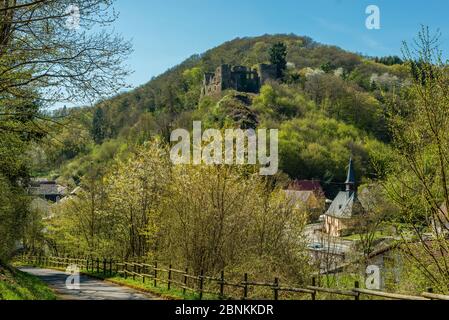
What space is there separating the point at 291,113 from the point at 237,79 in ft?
67.0

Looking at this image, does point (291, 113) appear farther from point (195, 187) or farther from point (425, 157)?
point (425, 157)

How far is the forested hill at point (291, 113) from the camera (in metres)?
87.5

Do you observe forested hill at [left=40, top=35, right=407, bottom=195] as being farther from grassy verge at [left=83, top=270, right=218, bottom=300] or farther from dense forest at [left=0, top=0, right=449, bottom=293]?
grassy verge at [left=83, top=270, right=218, bottom=300]

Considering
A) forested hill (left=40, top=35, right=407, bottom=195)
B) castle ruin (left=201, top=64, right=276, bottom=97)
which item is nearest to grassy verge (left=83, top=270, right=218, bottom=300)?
forested hill (left=40, top=35, right=407, bottom=195)

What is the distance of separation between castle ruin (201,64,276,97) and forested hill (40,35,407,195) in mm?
4311

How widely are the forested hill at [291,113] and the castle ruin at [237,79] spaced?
4311mm

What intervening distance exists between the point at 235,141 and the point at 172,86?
117300mm

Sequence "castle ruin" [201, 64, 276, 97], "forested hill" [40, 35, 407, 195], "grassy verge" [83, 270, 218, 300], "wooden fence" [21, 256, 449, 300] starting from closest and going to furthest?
"wooden fence" [21, 256, 449, 300] → "grassy verge" [83, 270, 218, 300] → "forested hill" [40, 35, 407, 195] → "castle ruin" [201, 64, 276, 97]

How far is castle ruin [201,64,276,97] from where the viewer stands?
122m

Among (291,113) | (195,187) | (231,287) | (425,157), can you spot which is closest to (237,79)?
(291,113)
